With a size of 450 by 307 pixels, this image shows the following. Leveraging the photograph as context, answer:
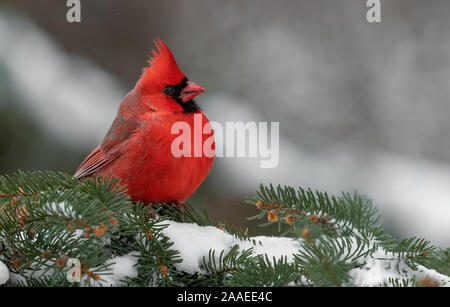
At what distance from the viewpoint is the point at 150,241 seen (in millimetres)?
1081

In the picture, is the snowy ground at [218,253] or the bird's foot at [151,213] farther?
Result: the bird's foot at [151,213]

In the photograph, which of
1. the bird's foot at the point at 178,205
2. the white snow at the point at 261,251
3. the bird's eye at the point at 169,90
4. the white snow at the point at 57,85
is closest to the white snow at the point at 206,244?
the white snow at the point at 261,251

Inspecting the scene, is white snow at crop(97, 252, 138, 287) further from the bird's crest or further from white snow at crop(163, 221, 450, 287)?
the bird's crest

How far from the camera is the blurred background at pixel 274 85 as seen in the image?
2590 millimetres

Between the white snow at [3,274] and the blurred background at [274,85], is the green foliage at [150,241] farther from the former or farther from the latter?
the blurred background at [274,85]

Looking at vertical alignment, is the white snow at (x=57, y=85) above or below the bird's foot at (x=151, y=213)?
above

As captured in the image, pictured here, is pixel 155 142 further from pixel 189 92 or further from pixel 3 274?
pixel 3 274

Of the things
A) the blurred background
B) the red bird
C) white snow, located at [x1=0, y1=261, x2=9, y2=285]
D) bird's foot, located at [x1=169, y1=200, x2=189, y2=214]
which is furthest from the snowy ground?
A: the blurred background

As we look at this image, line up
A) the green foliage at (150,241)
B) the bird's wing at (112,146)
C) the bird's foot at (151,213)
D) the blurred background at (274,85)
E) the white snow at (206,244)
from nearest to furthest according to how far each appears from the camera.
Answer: the green foliage at (150,241) → the white snow at (206,244) → the bird's foot at (151,213) → the bird's wing at (112,146) → the blurred background at (274,85)

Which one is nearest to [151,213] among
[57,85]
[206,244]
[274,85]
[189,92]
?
[206,244]

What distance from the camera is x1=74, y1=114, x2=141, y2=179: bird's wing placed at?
1.65 m

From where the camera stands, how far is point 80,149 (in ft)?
8.39

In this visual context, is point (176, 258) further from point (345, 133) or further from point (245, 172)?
point (345, 133)
